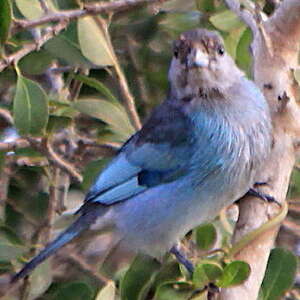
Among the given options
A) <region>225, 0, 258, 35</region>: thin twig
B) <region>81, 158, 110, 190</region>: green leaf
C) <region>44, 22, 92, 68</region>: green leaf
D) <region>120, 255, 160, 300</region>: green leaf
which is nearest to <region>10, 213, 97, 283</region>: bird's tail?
<region>81, 158, 110, 190</region>: green leaf

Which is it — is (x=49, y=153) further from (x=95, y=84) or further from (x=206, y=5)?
(x=206, y=5)

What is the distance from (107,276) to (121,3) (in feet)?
3.33

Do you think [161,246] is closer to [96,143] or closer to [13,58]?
[96,143]

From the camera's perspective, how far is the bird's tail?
3016 mm

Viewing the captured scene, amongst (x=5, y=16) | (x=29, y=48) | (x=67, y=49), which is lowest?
(x=67, y=49)

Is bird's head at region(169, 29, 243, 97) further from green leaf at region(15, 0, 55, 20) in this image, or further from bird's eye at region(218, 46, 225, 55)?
green leaf at region(15, 0, 55, 20)

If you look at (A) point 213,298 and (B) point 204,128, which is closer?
(A) point 213,298

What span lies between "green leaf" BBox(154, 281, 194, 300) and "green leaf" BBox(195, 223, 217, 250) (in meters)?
0.39

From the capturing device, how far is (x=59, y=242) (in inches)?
129

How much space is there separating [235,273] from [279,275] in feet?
1.37

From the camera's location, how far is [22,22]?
10.1ft

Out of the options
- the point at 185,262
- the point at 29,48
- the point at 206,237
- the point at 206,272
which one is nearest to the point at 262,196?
the point at 206,237

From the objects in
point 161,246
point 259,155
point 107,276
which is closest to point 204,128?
point 259,155

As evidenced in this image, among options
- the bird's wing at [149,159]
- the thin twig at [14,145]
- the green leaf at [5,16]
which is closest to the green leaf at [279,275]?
the bird's wing at [149,159]
